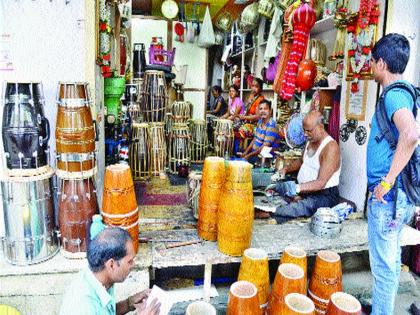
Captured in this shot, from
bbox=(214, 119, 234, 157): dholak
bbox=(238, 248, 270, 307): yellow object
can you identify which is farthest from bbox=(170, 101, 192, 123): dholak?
bbox=(238, 248, 270, 307): yellow object

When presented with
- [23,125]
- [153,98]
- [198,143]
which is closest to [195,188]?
[23,125]

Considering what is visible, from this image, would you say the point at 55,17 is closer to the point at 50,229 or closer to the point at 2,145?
the point at 2,145

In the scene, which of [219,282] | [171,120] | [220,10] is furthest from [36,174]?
[220,10]

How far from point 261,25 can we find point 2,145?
635 cm

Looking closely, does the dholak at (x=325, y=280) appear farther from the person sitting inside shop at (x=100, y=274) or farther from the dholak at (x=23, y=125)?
the dholak at (x=23, y=125)

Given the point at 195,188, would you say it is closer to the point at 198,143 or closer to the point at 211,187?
the point at 211,187

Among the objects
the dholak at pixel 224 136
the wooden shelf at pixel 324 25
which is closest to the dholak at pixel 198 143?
the dholak at pixel 224 136

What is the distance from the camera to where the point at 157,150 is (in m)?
5.05

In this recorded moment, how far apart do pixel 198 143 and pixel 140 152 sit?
1432mm

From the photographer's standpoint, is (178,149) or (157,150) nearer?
(157,150)

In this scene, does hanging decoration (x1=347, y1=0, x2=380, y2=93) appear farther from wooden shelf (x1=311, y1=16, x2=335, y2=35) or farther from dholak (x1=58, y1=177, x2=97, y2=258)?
dholak (x1=58, y1=177, x2=97, y2=258)

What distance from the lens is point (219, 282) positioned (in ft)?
10.2

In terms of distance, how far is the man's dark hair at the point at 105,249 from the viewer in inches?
61.3

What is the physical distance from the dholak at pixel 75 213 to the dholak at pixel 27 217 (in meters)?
0.09
